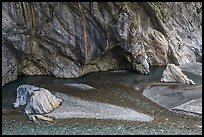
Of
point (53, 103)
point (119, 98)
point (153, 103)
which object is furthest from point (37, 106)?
point (153, 103)

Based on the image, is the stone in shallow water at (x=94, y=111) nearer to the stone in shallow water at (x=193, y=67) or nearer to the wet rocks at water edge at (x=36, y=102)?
the wet rocks at water edge at (x=36, y=102)

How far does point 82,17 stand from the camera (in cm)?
3847

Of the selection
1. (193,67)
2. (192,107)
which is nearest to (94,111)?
(192,107)

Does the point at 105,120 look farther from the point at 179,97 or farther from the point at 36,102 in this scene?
the point at 179,97

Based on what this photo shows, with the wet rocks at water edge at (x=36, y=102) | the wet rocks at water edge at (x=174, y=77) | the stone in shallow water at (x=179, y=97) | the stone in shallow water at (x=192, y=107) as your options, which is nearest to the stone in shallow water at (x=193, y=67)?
the wet rocks at water edge at (x=174, y=77)

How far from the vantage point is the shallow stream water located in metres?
24.2

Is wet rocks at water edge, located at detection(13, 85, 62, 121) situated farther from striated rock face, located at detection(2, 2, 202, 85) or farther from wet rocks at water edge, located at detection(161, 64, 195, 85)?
wet rocks at water edge, located at detection(161, 64, 195, 85)

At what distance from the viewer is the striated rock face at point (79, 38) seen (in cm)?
3644

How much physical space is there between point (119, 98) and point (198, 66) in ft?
61.5

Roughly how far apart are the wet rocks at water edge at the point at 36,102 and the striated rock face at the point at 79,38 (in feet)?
24.4

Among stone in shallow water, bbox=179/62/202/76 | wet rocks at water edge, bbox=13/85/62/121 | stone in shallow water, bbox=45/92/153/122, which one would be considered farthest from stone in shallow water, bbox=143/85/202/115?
wet rocks at water edge, bbox=13/85/62/121

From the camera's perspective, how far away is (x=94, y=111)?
2777cm

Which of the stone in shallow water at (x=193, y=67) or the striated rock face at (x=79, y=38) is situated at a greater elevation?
the striated rock face at (x=79, y=38)

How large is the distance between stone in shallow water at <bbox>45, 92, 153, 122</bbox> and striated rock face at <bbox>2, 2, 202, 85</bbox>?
10692 millimetres
